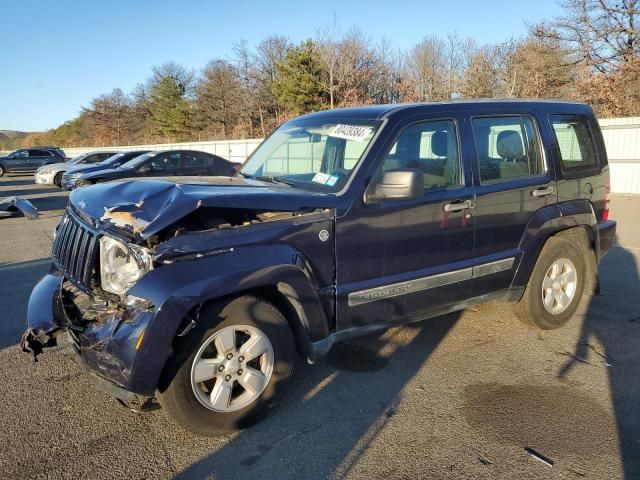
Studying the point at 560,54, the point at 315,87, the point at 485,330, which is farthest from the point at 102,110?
the point at 485,330

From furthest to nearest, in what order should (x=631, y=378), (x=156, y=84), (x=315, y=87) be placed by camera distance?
(x=156, y=84) → (x=315, y=87) → (x=631, y=378)

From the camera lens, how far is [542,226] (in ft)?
14.8

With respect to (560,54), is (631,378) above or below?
below

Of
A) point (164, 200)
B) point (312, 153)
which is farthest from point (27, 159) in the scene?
point (164, 200)

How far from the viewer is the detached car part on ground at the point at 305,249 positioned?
281cm

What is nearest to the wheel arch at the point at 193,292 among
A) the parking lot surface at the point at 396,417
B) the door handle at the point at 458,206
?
the parking lot surface at the point at 396,417

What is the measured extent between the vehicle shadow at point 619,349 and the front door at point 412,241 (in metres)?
1.25

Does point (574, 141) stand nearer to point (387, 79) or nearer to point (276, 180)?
point (276, 180)

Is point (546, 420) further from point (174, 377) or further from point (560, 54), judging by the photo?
point (560, 54)

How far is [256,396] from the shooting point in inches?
124

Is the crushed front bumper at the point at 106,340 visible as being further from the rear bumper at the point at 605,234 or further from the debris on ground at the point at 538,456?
the rear bumper at the point at 605,234

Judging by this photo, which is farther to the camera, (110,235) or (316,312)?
(316,312)

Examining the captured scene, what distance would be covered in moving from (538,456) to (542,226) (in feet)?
7.33

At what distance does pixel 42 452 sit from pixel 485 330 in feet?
12.4
